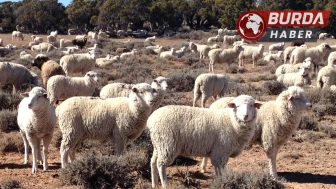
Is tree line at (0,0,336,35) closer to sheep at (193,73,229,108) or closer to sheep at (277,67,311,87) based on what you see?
sheep at (277,67,311,87)

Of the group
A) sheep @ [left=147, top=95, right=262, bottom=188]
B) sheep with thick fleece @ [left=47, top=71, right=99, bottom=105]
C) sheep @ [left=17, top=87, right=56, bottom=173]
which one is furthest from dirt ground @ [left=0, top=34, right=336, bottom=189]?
sheep with thick fleece @ [left=47, top=71, right=99, bottom=105]

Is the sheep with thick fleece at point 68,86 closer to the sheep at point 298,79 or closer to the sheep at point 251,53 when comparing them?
the sheep at point 298,79

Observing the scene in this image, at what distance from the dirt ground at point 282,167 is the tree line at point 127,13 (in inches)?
2062

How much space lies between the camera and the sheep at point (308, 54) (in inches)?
990

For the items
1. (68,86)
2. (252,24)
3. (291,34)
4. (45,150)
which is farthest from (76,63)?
(291,34)

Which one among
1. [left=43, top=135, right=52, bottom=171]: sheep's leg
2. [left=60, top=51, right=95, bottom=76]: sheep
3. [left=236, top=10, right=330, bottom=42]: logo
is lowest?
[left=43, top=135, right=52, bottom=171]: sheep's leg

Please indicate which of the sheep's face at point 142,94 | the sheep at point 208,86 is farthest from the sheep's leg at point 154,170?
the sheep at point 208,86

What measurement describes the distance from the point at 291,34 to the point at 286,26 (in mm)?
3697

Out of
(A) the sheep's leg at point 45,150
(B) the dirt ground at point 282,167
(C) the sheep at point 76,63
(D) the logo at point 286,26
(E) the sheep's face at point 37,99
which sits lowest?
(B) the dirt ground at point 282,167

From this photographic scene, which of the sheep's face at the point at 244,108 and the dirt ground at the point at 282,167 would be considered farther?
the dirt ground at the point at 282,167

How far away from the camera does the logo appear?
46.6 m

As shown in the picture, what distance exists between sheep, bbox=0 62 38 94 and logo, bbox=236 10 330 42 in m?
31.3

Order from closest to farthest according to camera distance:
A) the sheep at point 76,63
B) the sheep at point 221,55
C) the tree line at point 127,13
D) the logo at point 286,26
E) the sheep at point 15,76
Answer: the sheep at point 15,76, the sheep at point 76,63, the sheep at point 221,55, the logo at point 286,26, the tree line at point 127,13

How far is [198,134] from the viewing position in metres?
7.36
